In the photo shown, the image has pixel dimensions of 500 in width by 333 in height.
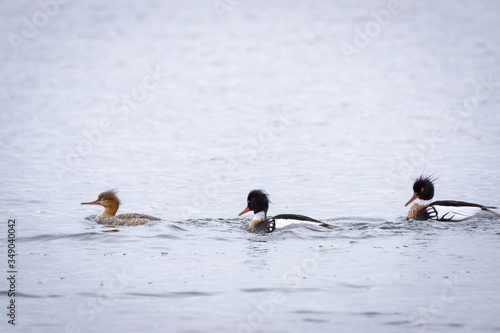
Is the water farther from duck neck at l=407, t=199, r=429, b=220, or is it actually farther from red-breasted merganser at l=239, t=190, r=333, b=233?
duck neck at l=407, t=199, r=429, b=220

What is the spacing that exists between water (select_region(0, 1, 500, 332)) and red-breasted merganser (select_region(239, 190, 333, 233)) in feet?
0.56

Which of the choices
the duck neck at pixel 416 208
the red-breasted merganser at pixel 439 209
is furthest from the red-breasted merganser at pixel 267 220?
the red-breasted merganser at pixel 439 209

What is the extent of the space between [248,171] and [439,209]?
5499 mm

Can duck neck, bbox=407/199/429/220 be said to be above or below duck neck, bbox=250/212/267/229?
above

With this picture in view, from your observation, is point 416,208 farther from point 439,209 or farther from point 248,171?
point 248,171

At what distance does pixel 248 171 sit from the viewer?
17906 mm

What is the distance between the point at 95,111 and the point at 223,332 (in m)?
17.6

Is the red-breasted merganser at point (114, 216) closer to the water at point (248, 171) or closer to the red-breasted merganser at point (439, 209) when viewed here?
the water at point (248, 171)

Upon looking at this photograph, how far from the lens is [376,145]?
20547mm

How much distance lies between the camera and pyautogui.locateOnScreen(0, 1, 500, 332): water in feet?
30.5

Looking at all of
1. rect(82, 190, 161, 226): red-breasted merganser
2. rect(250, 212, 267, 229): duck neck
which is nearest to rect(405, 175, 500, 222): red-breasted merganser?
rect(250, 212, 267, 229): duck neck

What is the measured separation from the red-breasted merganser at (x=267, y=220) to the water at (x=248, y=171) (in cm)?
17

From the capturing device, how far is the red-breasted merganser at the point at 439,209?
13203mm

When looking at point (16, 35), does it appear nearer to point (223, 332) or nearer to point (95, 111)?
point (95, 111)
